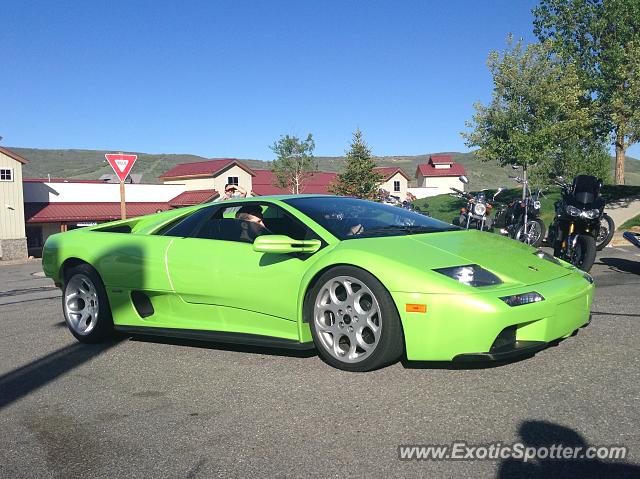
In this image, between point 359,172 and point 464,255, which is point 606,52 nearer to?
point 359,172

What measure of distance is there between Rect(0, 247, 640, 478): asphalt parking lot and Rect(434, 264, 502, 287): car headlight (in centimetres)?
58

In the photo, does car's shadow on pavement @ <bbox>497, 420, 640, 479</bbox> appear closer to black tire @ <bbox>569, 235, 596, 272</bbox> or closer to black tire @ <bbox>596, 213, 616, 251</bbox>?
black tire @ <bbox>569, 235, 596, 272</bbox>

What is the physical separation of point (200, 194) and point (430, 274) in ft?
156

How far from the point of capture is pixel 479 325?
333cm

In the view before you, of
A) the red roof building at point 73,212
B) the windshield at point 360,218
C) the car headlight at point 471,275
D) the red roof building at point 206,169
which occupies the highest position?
the red roof building at point 206,169

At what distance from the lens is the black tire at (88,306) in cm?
506

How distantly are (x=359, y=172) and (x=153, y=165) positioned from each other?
121640 millimetres

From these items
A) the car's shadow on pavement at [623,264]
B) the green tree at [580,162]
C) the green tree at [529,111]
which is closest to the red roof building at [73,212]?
the green tree at [529,111]

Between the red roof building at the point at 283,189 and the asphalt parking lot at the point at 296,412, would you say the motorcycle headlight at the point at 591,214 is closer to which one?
the asphalt parking lot at the point at 296,412

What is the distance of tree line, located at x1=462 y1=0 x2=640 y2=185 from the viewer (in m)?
26.3

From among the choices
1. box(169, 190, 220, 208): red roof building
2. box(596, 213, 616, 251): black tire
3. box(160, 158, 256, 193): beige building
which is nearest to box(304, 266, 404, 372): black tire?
box(596, 213, 616, 251): black tire

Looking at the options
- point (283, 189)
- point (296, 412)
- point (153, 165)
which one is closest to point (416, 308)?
point (296, 412)

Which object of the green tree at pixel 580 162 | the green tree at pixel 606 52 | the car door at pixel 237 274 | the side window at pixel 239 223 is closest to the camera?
the car door at pixel 237 274

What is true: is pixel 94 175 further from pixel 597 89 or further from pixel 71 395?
pixel 71 395
